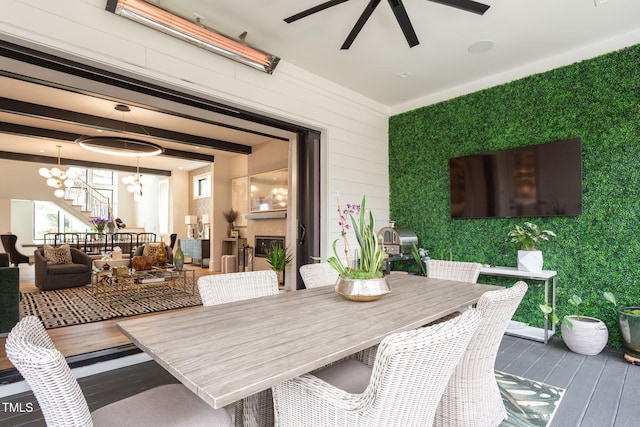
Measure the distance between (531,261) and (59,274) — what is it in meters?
7.02

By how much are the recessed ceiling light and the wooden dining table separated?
255 cm

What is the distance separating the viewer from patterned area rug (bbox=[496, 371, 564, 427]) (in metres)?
1.97

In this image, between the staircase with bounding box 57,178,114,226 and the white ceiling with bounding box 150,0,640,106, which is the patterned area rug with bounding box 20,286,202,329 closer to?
the white ceiling with bounding box 150,0,640,106

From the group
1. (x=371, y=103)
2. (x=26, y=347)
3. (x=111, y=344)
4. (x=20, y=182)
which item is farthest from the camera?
(x=20, y=182)

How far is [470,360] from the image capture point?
1674 millimetres

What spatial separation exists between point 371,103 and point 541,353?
350cm

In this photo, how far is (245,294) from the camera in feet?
6.39

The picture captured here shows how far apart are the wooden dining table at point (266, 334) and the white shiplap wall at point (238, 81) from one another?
197 cm

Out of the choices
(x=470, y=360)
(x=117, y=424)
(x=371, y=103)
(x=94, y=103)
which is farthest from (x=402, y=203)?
(x=94, y=103)

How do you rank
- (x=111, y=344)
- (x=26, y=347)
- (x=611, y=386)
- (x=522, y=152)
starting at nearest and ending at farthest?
1. (x=26, y=347)
2. (x=611, y=386)
3. (x=111, y=344)
4. (x=522, y=152)

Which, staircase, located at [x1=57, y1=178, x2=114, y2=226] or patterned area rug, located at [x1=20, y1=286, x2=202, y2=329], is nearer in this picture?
patterned area rug, located at [x1=20, y1=286, x2=202, y2=329]

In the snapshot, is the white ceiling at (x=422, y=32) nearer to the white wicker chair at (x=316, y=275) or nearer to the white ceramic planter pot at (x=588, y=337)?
the white wicker chair at (x=316, y=275)

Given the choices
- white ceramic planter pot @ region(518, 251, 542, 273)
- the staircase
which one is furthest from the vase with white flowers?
the staircase

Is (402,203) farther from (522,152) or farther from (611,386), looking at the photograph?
(611,386)
